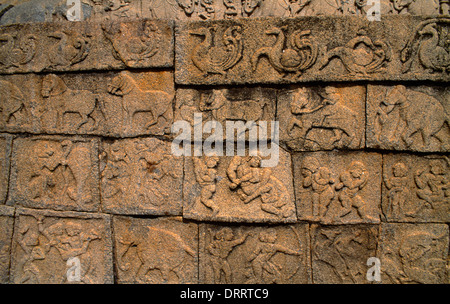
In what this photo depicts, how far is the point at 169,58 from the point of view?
99.0 inches

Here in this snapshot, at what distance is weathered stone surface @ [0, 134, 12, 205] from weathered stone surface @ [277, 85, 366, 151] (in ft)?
8.33

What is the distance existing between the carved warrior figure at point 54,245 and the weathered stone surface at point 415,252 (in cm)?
257

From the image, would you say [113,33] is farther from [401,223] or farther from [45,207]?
[401,223]

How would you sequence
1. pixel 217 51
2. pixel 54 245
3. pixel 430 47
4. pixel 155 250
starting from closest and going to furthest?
pixel 430 47 → pixel 217 51 → pixel 155 250 → pixel 54 245

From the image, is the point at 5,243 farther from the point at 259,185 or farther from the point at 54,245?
the point at 259,185

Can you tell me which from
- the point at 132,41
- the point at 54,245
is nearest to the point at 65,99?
the point at 132,41

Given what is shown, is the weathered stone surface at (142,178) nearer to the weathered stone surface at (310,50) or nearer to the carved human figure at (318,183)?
the weathered stone surface at (310,50)

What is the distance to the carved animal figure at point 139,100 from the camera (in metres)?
2.56

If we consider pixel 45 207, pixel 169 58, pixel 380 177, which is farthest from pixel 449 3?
pixel 45 207

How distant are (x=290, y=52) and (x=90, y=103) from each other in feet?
5.88

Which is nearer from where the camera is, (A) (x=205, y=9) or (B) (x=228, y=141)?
(B) (x=228, y=141)

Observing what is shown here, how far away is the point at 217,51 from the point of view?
8.11 ft

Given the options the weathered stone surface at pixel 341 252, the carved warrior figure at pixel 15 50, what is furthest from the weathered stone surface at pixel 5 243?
the weathered stone surface at pixel 341 252

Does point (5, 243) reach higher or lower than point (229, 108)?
lower
